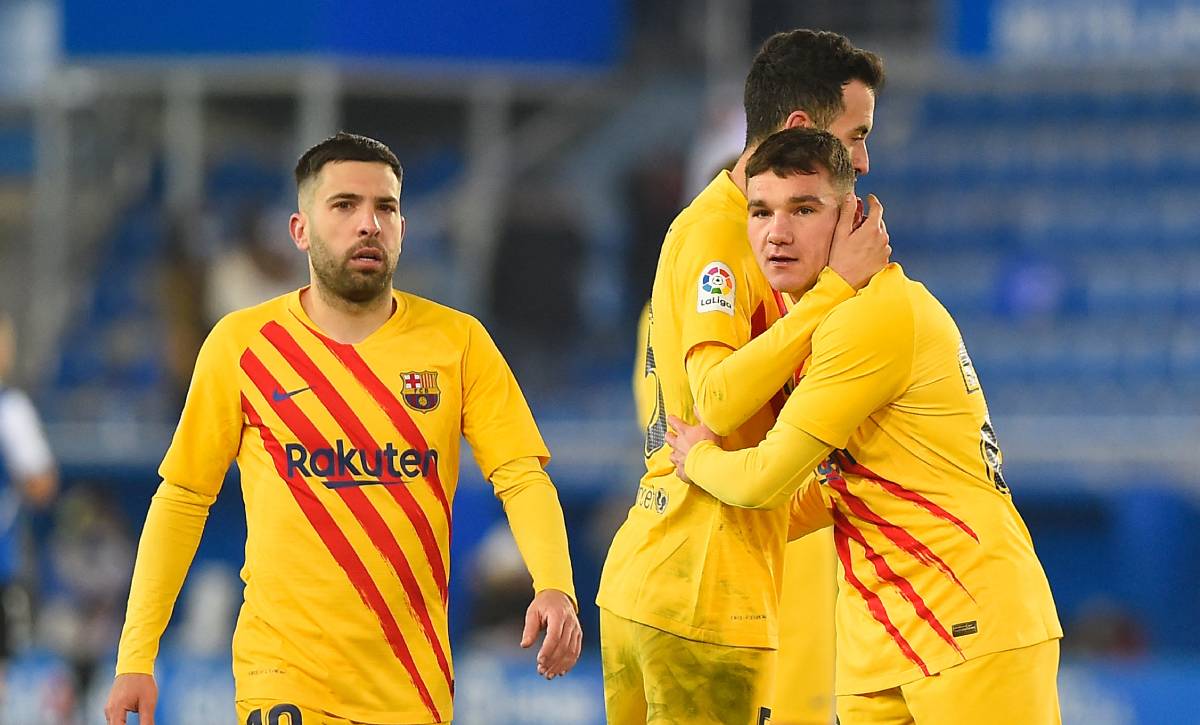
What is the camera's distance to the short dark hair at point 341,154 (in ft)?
14.4

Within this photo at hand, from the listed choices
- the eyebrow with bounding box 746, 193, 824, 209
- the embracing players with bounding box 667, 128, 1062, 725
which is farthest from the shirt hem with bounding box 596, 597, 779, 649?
the eyebrow with bounding box 746, 193, 824, 209

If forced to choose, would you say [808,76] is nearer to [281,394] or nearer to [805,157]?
[805,157]

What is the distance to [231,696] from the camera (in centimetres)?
994

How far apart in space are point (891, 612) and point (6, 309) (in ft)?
42.5

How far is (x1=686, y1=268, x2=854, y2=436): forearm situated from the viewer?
3996 millimetres

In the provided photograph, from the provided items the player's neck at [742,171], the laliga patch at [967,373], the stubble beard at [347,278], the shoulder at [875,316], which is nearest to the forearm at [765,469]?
the shoulder at [875,316]

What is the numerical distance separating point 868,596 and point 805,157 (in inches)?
37.2

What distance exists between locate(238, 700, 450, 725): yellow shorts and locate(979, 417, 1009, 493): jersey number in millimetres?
1487

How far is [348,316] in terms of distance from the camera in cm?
444

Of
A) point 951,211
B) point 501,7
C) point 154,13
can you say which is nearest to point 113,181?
point 154,13

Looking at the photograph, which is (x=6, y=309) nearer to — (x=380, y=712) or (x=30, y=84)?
(x=30, y=84)

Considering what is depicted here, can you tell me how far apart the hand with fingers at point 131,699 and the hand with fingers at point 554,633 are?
83 centimetres

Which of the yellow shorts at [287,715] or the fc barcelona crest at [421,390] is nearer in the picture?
the yellow shorts at [287,715]

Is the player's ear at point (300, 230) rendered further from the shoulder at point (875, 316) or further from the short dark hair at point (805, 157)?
the shoulder at point (875, 316)
